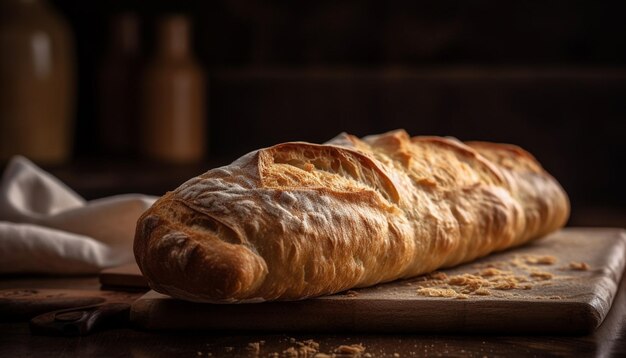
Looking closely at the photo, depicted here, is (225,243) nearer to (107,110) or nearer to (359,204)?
(359,204)

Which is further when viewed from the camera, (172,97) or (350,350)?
(172,97)

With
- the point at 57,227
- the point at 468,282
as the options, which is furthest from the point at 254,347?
the point at 57,227

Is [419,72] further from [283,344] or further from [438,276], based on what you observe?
[283,344]

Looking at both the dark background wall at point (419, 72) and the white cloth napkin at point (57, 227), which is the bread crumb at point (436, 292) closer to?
the white cloth napkin at point (57, 227)

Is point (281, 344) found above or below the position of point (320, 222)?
below

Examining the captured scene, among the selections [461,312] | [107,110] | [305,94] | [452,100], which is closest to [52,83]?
[107,110]
